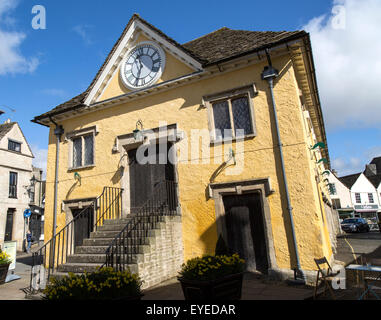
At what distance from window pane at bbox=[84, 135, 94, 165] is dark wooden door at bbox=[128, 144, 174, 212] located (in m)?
1.95

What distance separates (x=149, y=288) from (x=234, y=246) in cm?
284

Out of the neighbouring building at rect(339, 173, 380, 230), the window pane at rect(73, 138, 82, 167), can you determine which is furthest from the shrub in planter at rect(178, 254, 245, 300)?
the neighbouring building at rect(339, 173, 380, 230)

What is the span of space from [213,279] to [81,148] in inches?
351

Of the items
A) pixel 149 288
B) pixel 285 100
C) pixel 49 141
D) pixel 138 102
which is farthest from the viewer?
pixel 49 141

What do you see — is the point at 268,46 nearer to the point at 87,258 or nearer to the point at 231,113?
the point at 231,113

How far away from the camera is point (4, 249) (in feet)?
32.1

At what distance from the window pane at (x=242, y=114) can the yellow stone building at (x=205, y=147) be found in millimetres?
34

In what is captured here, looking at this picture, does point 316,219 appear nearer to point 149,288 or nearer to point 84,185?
point 149,288

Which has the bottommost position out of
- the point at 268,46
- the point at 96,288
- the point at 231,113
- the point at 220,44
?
the point at 96,288

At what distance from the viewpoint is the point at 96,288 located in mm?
4191

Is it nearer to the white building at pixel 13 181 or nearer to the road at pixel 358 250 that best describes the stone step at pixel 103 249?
the road at pixel 358 250

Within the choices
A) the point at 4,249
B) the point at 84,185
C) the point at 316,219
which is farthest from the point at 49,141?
the point at 316,219

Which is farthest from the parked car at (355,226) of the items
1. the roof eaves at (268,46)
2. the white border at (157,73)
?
the white border at (157,73)

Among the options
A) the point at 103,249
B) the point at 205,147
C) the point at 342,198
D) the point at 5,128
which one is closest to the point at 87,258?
the point at 103,249
